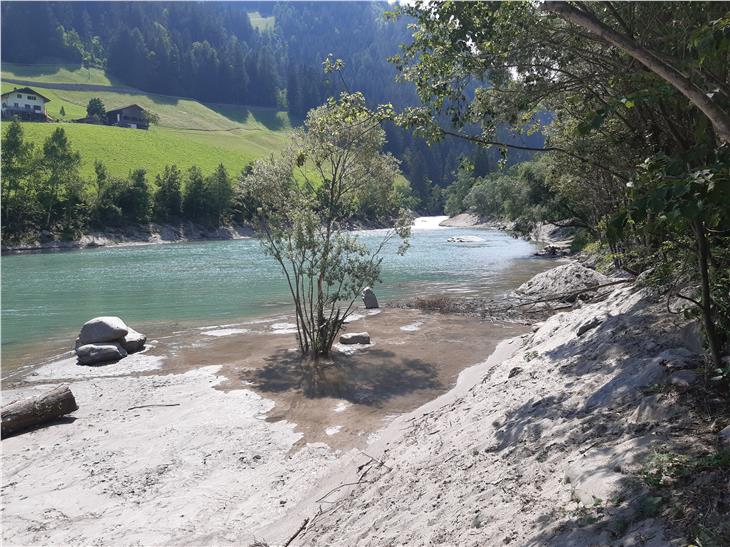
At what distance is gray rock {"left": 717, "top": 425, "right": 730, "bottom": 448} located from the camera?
5473 millimetres

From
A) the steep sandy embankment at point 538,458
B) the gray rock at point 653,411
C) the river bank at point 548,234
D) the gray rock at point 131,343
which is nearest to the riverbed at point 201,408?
the gray rock at point 131,343

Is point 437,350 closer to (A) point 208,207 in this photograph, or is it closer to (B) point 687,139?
(B) point 687,139

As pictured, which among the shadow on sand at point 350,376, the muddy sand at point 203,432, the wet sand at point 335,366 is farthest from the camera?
the shadow on sand at point 350,376

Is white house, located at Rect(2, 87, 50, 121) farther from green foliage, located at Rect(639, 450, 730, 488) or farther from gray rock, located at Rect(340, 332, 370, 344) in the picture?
green foliage, located at Rect(639, 450, 730, 488)

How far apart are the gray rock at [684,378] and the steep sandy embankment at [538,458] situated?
0.06ft

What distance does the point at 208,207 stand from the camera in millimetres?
106250

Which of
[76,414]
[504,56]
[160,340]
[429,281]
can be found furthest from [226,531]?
[429,281]

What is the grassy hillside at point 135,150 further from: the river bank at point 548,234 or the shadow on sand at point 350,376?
the shadow on sand at point 350,376

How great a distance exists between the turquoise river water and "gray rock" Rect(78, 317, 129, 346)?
186 centimetres

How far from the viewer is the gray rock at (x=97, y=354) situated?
19.7 meters

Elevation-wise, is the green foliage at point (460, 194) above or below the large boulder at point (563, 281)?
above

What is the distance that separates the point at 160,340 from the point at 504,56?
1887 cm

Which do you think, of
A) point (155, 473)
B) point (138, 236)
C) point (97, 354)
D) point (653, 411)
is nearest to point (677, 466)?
point (653, 411)

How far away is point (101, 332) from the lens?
68.7ft
